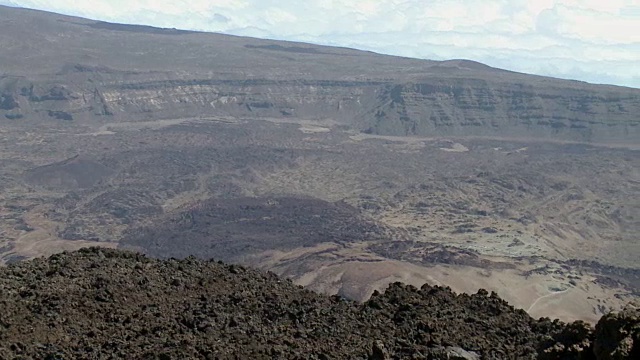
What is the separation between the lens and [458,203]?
117562 millimetres

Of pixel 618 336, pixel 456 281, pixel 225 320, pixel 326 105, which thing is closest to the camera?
pixel 618 336

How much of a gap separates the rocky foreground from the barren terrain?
7.12 meters

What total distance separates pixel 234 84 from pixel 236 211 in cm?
9560

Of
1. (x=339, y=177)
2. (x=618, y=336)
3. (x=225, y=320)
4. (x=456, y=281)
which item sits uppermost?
(x=618, y=336)

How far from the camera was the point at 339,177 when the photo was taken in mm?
135125

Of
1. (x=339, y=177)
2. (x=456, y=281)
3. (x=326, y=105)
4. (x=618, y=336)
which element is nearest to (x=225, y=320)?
(x=618, y=336)

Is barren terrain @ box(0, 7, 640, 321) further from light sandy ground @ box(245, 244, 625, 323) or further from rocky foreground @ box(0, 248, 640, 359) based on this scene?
rocky foreground @ box(0, 248, 640, 359)

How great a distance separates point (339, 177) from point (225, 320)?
115 metres

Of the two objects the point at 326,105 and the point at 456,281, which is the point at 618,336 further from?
the point at 326,105

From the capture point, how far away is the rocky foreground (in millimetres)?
18250

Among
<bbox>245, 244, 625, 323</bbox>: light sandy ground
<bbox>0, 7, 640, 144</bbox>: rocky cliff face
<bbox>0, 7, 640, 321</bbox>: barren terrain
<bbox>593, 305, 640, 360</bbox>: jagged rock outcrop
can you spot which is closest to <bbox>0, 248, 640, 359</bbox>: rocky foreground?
<bbox>593, 305, 640, 360</bbox>: jagged rock outcrop

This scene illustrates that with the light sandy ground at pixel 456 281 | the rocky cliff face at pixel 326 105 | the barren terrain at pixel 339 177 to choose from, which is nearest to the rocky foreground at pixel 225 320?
the barren terrain at pixel 339 177

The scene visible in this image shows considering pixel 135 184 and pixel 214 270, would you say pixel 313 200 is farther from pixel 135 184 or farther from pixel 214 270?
pixel 214 270

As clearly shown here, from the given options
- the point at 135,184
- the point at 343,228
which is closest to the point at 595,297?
the point at 343,228
